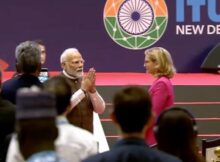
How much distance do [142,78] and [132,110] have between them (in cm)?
866

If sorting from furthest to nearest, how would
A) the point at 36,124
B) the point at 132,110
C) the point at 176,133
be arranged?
the point at 176,133, the point at 132,110, the point at 36,124

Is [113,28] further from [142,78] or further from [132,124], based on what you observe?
[132,124]

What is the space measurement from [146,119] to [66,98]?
50cm

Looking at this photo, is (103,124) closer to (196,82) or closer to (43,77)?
(196,82)

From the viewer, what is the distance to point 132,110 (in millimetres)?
2701

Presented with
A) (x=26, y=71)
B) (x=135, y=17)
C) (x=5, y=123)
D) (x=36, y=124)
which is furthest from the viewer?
(x=135, y=17)

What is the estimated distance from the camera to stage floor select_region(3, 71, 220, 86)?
416 inches

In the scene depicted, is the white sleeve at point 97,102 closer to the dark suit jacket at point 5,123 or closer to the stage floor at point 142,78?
the dark suit jacket at point 5,123

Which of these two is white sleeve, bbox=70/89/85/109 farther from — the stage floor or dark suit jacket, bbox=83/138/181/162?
the stage floor

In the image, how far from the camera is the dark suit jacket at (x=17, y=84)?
184 inches

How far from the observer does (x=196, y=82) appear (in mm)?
10594

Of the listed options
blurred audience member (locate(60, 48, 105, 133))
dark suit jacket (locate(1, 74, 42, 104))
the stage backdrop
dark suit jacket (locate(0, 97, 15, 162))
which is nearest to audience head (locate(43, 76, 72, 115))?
dark suit jacket (locate(0, 97, 15, 162))

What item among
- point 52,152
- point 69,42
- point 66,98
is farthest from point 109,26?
point 52,152

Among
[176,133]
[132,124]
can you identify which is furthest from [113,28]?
[132,124]
